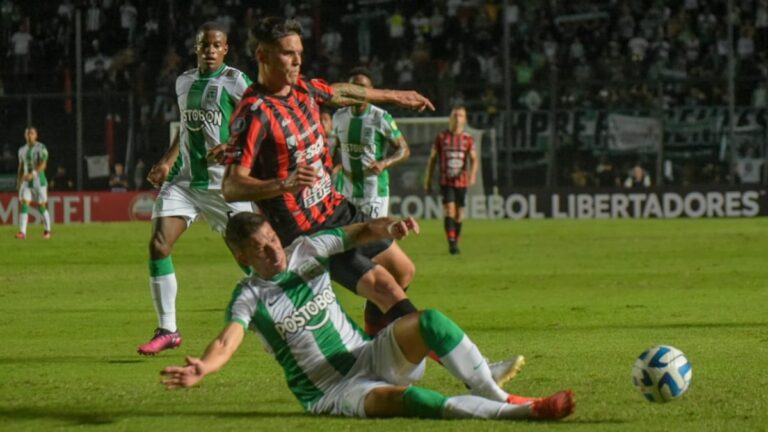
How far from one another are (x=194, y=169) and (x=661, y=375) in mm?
4783

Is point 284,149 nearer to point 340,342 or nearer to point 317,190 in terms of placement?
point 317,190

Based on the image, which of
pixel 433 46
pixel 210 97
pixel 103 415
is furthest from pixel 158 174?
pixel 433 46

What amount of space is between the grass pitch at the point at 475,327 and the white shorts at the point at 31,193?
307cm

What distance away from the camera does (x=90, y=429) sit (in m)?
7.46

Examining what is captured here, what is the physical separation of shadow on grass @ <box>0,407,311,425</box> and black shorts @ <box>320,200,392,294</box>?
891 millimetres

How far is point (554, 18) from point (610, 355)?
98.8 ft

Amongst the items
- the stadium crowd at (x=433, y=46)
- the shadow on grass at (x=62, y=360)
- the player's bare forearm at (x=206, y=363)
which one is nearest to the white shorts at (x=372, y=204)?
the shadow on grass at (x=62, y=360)

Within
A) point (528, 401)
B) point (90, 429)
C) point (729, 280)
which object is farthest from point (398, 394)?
point (729, 280)

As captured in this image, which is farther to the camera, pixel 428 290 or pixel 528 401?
pixel 428 290

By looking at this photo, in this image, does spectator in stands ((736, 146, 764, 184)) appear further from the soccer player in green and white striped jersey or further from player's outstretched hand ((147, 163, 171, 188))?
player's outstretched hand ((147, 163, 171, 188))

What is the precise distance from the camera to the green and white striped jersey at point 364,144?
17.5 metres

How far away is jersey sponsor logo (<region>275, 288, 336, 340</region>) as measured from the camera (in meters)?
7.36

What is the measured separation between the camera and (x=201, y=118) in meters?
11.2

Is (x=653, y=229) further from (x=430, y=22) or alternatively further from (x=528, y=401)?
(x=528, y=401)
